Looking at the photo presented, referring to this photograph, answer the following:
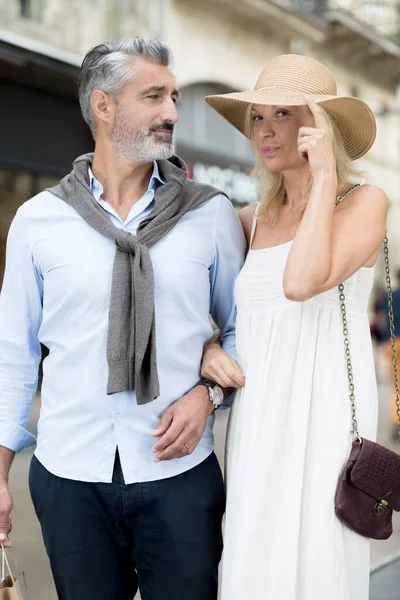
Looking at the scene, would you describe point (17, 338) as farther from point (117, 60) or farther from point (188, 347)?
point (117, 60)

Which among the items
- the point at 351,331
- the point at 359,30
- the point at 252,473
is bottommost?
the point at 252,473

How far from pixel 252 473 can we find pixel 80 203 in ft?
2.89

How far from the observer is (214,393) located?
7.35 ft

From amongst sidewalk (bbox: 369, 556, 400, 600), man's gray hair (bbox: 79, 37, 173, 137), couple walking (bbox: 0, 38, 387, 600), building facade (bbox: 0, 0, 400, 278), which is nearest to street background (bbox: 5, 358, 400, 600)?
sidewalk (bbox: 369, 556, 400, 600)

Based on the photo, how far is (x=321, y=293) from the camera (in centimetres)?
213

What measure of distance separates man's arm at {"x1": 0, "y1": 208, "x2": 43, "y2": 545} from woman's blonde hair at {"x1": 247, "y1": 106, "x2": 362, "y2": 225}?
0.70m

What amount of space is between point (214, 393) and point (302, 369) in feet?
0.88

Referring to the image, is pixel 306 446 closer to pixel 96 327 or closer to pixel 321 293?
pixel 321 293

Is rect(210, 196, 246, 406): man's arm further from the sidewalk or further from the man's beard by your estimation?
the sidewalk

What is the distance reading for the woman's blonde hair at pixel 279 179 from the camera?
2229 millimetres

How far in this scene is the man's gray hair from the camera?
232 cm

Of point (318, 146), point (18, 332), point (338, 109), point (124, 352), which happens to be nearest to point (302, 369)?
point (124, 352)

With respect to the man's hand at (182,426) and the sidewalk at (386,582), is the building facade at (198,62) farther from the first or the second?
the sidewalk at (386,582)

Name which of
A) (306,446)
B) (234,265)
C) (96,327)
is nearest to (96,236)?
(96,327)
